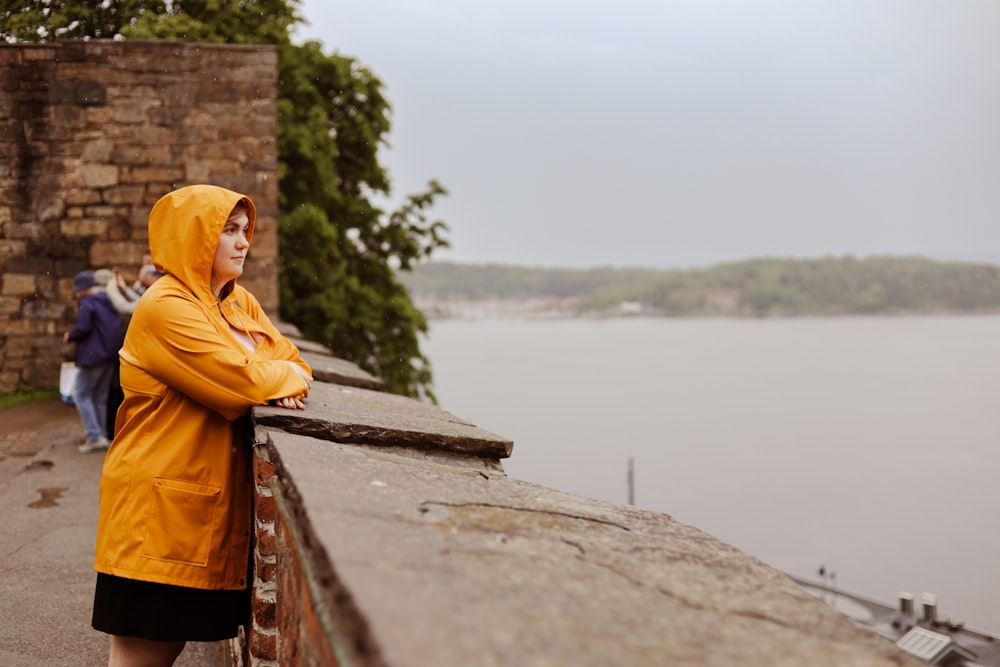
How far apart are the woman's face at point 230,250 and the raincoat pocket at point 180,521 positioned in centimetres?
59

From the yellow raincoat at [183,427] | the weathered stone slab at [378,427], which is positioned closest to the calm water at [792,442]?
the weathered stone slab at [378,427]

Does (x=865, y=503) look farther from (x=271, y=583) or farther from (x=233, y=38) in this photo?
(x=271, y=583)

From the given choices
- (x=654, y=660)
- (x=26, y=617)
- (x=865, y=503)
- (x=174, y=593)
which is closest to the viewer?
(x=654, y=660)

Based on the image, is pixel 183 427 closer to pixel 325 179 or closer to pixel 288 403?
pixel 288 403

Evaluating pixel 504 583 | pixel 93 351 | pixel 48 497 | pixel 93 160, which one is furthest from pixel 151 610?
pixel 93 160

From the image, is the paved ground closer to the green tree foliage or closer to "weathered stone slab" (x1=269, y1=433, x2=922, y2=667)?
"weathered stone slab" (x1=269, y1=433, x2=922, y2=667)

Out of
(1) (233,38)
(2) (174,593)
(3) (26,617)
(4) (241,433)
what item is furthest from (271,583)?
(1) (233,38)

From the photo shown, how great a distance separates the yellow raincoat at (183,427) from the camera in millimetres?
2123

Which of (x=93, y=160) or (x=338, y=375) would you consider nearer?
(x=338, y=375)

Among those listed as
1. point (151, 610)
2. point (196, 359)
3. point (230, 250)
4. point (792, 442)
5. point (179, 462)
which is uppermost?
point (230, 250)

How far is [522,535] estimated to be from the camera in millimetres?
1390

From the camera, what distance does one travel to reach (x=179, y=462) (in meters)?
2.16

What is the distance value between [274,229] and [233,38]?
181 inches

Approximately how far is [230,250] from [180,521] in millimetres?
744
